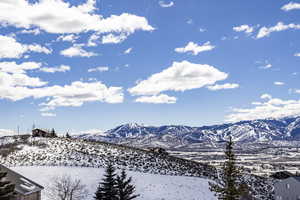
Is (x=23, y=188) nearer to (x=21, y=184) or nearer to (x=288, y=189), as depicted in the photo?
(x=21, y=184)

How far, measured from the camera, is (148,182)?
64.7 meters

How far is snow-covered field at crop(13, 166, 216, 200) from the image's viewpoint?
59.9 m

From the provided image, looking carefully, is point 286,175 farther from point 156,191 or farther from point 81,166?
point 81,166

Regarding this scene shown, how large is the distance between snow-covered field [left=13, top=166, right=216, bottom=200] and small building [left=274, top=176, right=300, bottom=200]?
19928 millimetres

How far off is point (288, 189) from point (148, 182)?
32021 millimetres

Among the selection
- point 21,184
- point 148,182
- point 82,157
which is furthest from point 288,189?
point 21,184

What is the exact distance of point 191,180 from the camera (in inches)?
2783

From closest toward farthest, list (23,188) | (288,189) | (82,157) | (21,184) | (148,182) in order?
1. (23,188)
2. (21,184)
3. (148,182)
4. (82,157)
5. (288,189)

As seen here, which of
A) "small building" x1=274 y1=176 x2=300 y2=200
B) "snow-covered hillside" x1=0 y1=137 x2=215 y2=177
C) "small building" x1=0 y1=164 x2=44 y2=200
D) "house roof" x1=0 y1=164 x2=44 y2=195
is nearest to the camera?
"small building" x1=0 y1=164 x2=44 y2=200

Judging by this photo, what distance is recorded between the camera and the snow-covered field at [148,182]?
2359 inches

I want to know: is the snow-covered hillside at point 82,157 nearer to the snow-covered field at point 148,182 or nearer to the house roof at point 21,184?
the snow-covered field at point 148,182

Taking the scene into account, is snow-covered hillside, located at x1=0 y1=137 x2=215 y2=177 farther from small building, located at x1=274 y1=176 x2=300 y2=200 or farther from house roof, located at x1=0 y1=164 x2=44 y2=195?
house roof, located at x1=0 y1=164 x2=44 y2=195

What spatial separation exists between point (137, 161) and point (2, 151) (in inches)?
1074

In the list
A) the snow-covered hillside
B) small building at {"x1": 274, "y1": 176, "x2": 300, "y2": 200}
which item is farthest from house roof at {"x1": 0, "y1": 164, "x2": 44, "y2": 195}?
small building at {"x1": 274, "y1": 176, "x2": 300, "y2": 200}
